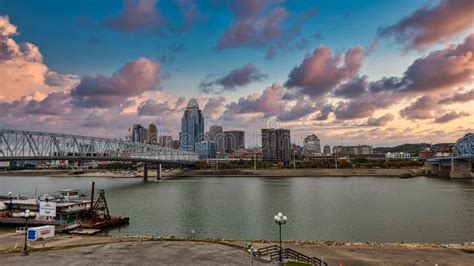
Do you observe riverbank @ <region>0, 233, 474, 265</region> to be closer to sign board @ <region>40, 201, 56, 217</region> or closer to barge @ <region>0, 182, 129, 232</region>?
barge @ <region>0, 182, 129, 232</region>

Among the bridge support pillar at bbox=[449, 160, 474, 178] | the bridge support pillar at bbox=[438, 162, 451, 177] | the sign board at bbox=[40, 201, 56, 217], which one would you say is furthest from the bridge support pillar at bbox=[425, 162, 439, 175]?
the sign board at bbox=[40, 201, 56, 217]

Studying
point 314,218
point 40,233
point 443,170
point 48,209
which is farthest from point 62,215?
point 443,170

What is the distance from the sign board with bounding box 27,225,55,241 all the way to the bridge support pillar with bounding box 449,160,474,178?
156 m

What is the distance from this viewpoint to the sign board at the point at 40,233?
34.0 m

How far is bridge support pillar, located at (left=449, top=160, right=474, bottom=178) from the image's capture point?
15126 cm

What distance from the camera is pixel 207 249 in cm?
2761

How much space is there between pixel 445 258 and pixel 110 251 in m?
23.8

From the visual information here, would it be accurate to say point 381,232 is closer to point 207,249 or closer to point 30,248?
point 207,249

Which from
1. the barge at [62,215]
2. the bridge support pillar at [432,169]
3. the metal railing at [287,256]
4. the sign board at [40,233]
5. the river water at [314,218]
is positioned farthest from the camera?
the bridge support pillar at [432,169]

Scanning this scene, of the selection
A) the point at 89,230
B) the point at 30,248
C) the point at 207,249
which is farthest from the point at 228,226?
the point at 30,248

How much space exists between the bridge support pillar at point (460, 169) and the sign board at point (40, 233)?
513 ft

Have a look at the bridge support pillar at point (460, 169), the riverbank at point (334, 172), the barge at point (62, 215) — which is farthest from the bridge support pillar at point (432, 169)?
the barge at point (62, 215)

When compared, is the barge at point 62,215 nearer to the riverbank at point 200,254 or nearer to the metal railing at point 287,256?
the riverbank at point 200,254

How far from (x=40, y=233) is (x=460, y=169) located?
A: 527ft
